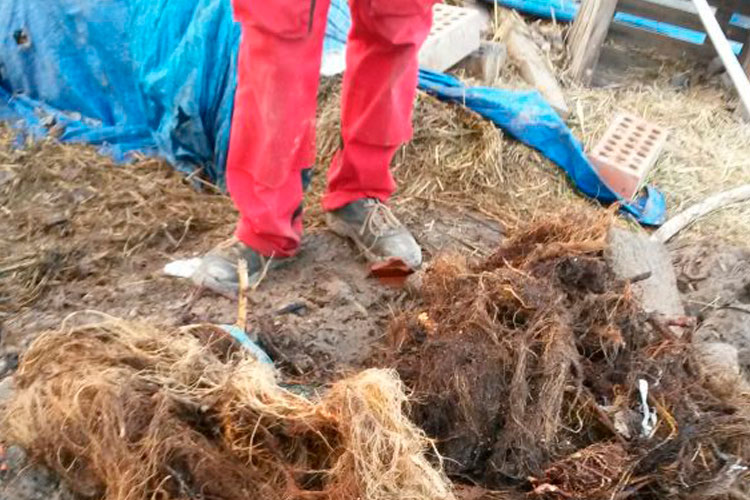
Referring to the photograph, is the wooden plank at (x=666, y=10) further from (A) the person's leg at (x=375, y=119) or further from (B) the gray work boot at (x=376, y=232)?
(B) the gray work boot at (x=376, y=232)

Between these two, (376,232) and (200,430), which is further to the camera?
(376,232)

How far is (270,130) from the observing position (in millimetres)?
2459

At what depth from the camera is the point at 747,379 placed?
249cm

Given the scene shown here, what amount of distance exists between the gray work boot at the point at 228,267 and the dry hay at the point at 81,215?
497 millimetres

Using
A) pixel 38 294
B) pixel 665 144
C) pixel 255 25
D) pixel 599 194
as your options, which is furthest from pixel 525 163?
pixel 38 294

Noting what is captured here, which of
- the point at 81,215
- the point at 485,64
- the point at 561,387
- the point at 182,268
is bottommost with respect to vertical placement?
the point at 81,215

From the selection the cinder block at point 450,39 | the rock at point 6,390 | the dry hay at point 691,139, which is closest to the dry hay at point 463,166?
the cinder block at point 450,39

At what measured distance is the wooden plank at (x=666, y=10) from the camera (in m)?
5.02

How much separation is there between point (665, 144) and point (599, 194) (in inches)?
31.7

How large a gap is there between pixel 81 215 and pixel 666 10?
3984 millimetres

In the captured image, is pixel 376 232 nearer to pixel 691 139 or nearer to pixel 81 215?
pixel 81 215

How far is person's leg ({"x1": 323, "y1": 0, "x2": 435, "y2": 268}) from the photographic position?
2605 mm

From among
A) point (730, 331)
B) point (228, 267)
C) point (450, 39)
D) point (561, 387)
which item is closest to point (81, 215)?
point (228, 267)

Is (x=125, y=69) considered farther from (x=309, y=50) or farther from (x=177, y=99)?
(x=309, y=50)
